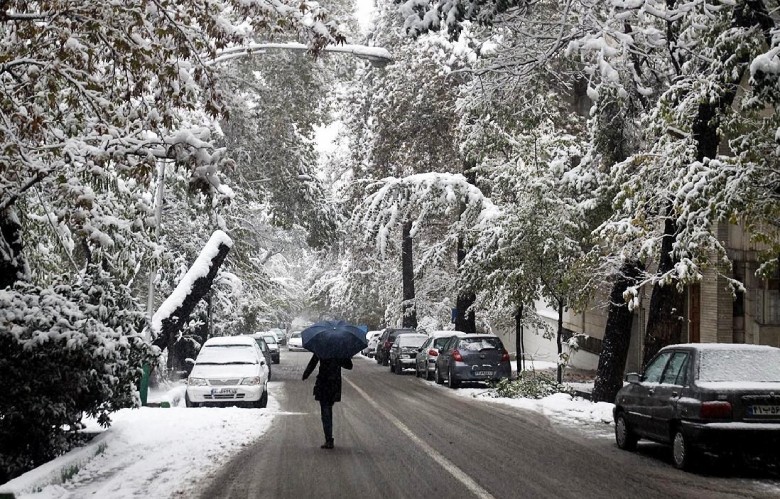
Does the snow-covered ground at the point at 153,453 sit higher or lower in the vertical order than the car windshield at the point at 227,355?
lower

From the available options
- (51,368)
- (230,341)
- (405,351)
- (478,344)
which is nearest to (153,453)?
(51,368)

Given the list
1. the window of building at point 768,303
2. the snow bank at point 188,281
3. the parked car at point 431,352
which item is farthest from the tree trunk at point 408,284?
the window of building at point 768,303

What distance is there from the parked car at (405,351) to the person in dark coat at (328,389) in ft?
76.9

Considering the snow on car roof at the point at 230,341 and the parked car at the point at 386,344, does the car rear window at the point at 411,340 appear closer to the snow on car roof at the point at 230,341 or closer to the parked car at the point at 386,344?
the parked car at the point at 386,344

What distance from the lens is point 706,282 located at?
24422mm

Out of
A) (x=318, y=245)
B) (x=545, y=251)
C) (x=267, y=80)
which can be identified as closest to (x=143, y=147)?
(x=545, y=251)

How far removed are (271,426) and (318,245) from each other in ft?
64.2

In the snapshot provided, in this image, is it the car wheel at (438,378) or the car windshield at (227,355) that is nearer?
the car windshield at (227,355)

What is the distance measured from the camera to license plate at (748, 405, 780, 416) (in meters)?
10.7

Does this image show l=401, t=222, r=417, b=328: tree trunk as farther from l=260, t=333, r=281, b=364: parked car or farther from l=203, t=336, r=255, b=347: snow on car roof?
l=203, t=336, r=255, b=347: snow on car roof

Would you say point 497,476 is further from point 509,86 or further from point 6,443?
point 509,86

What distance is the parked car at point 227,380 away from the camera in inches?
792

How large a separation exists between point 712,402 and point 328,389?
532cm

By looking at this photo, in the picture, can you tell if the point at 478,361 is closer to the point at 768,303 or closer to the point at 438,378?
the point at 438,378
